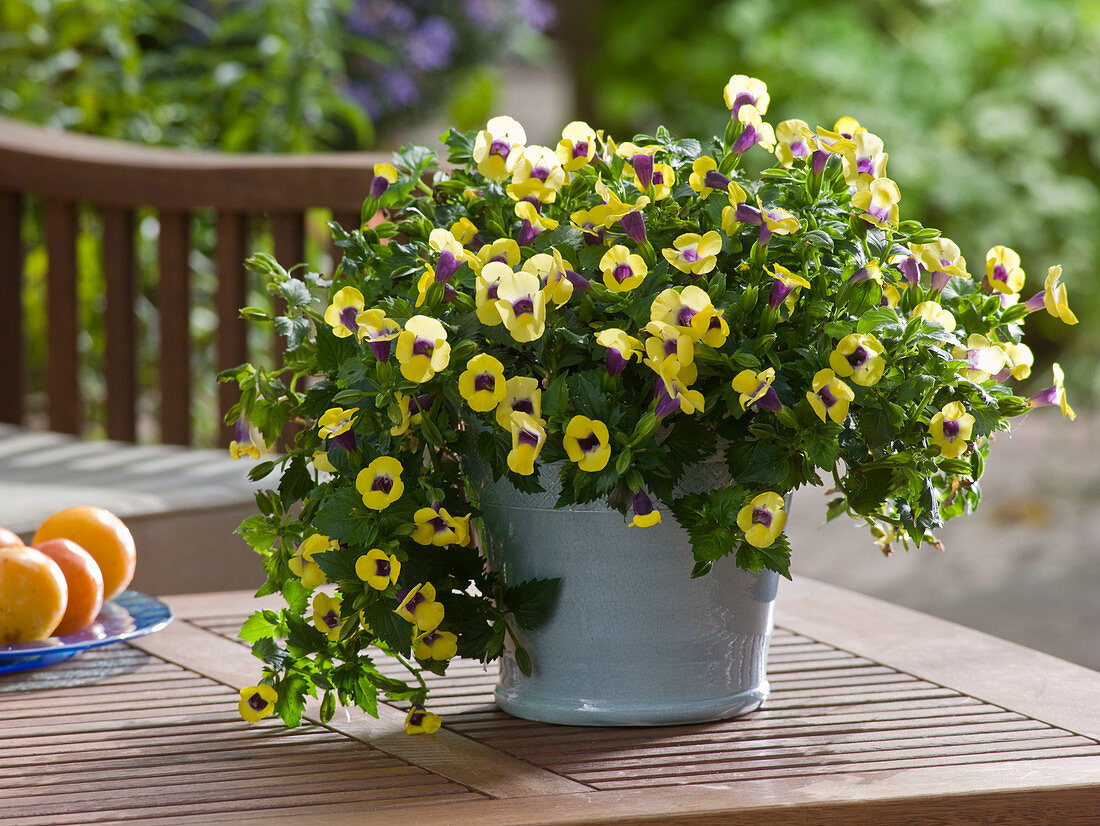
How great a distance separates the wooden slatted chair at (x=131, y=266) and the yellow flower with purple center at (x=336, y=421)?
0.82 m

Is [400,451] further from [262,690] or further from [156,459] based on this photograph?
[156,459]

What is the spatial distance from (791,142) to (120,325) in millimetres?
1327

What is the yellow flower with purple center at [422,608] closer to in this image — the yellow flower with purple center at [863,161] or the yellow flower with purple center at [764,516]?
the yellow flower with purple center at [764,516]

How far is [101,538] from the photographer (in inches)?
39.2

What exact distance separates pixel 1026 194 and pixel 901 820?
13.5 feet

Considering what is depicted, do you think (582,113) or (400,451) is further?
(582,113)

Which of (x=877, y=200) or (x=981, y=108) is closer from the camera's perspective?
(x=877, y=200)

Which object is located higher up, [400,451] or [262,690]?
[400,451]

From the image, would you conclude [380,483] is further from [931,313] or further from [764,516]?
[931,313]

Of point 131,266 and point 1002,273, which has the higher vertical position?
point 131,266

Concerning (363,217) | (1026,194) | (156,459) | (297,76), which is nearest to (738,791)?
(363,217)

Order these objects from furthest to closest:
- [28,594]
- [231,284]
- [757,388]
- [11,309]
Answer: [11,309]
[231,284]
[28,594]
[757,388]

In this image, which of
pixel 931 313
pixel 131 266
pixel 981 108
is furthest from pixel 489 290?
pixel 981 108

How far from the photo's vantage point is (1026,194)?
177 inches
